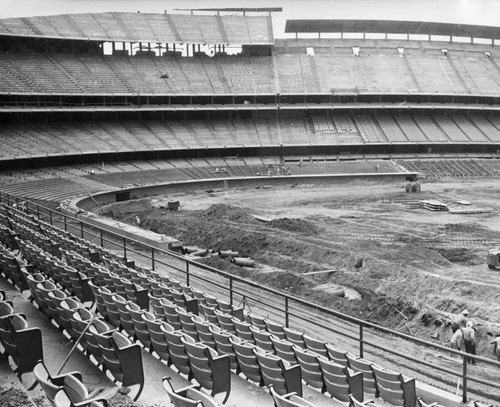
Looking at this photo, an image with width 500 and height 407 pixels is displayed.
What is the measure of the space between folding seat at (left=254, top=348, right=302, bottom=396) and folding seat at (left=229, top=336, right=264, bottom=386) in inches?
7.9

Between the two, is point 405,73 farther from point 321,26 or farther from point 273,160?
point 273,160

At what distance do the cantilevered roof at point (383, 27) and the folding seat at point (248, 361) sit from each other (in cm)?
7925

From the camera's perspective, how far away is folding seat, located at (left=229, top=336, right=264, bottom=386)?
9078 mm

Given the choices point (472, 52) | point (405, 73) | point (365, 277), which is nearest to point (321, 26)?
point (405, 73)

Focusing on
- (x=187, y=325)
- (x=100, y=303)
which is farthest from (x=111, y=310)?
(x=187, y=325)

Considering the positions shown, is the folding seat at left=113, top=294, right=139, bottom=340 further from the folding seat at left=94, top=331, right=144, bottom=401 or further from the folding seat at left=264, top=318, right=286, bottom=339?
the folding seat at left=264, top=318, right=286, bottom=339

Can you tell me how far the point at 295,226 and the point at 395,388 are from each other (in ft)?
95.9

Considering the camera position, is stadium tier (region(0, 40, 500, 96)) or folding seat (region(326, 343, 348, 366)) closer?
folding seat (region(326, 343, 348, 366))

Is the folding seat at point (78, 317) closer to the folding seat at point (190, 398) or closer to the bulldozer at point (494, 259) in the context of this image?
the folding seat at point (190, 398)

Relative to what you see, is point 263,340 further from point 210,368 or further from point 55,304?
point 55,304

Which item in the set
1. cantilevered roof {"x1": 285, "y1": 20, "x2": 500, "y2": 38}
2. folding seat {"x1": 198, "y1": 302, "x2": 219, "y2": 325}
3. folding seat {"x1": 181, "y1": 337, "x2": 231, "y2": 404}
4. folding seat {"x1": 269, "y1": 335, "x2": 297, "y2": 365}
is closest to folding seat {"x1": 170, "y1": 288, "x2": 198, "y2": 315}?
folding seat {"x1": 198, "y1": 302, "x2": 219, "y2": 325}

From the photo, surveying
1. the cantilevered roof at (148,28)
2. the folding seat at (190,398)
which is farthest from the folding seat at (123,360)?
the cantilevered roof at (148,28)

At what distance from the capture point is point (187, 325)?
10531 mm

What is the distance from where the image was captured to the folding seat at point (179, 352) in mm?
9023
